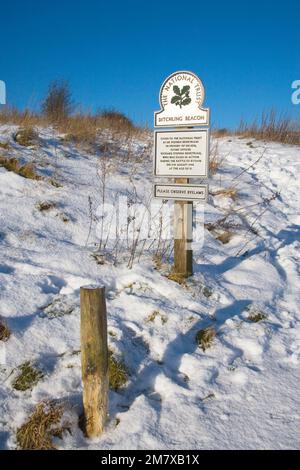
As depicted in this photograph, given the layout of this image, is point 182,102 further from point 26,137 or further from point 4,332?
point 26,137

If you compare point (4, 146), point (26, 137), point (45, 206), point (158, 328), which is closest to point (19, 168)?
point (4, 146)

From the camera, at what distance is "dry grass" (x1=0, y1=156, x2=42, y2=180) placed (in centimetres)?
613

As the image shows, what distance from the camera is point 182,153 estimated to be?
403 centimetres

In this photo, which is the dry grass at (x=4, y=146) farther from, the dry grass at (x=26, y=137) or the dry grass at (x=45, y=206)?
the dry grass at (x=45, y=206)

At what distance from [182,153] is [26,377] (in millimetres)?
2498

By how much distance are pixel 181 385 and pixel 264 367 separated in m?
0.73

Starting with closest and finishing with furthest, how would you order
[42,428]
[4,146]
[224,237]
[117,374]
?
[42,428] → [117,374] → [224,237] → [4,146]

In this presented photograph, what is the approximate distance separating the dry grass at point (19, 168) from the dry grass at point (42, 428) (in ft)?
14.0

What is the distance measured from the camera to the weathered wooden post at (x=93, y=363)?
8.16ft

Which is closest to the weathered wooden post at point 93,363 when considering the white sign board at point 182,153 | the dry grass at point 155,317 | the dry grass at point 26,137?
the dry grass at point 155,317

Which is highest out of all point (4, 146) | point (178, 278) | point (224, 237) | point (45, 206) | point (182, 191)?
point (4, 146)

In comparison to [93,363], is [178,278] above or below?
above

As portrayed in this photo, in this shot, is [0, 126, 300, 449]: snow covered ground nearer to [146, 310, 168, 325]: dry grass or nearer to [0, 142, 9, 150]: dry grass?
[146, 310, 168, 325]: dry grass

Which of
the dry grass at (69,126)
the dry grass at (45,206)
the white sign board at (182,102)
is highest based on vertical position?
the dry grass at (69,126)
